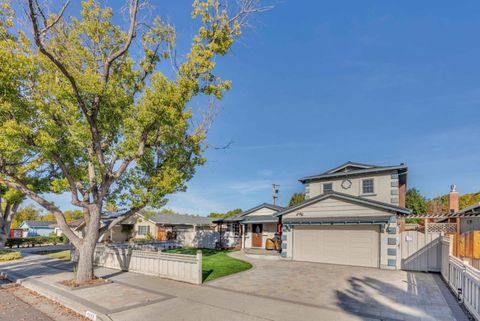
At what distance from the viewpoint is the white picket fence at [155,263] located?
10734 mm

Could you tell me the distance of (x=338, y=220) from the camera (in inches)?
604

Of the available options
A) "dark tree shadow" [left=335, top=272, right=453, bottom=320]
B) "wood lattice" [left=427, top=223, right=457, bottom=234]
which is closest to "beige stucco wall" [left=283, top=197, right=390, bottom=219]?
"wood lattice" [left=427, top=223, right=457, bottom=234]

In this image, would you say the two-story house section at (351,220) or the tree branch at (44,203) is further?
the two-story house section at (351,220)

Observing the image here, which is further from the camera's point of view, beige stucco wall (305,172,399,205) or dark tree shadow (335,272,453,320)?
beige stucco wall (305,172,399,205)

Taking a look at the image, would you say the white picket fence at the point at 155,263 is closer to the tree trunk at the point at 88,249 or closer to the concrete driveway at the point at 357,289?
the concrete driveway at the point at 357,289

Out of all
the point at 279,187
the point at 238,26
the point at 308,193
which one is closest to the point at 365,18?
the point at 238,26

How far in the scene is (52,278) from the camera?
11.7m

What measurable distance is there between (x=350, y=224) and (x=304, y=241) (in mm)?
3160

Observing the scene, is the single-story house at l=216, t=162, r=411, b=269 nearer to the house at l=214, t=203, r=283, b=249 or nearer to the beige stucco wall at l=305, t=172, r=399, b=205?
the beige stucco wall at l=305, t=172, r=399, b=205

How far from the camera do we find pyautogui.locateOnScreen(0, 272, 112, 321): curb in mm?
7107

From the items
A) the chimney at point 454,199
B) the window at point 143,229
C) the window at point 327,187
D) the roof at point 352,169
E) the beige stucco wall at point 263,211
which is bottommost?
the window at point 143,229

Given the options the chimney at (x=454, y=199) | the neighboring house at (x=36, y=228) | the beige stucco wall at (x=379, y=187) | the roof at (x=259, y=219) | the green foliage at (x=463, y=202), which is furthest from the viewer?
the neighboring house at (x=36, y=228)

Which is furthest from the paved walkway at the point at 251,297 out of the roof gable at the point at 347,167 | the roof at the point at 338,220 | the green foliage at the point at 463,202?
the green foliage at the point at 463,202

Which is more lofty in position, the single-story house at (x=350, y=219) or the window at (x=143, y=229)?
the single-story house at (x=350, y=219)
